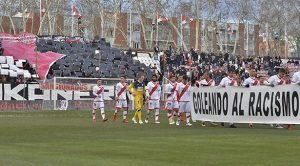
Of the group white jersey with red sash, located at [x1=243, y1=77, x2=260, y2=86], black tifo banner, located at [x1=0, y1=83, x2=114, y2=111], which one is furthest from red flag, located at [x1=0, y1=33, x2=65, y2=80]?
white jersey with red sash, located at [x1=243, y1=77, x2=260, y2=86]

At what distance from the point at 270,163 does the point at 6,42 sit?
5295cm

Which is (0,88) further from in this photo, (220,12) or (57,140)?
(220,12)

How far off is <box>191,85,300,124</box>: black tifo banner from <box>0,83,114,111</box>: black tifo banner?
21.8 meters

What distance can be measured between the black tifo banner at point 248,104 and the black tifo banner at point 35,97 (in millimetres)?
21848

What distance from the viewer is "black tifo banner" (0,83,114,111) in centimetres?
5338

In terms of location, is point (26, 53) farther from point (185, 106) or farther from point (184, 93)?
point (185, 106)

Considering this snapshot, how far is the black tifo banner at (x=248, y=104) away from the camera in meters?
28.4

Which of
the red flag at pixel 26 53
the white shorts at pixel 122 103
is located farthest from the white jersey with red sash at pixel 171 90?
the red flag at pixel 26 53

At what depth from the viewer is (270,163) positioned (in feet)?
50.5

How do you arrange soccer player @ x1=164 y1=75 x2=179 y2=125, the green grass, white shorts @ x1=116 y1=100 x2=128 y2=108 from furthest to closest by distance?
white shorts @ x1=116 y1=100 x2=128 y2=108 < soccer player @ x1=164 y1=75 x2=179 y2=125 < the green grass

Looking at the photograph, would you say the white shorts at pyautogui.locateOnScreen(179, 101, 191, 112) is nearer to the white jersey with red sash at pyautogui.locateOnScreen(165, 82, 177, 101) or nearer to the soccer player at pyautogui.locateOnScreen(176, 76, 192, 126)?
the soccer player at pyautogui.locateOnScreen(176, 76, 192, 126)

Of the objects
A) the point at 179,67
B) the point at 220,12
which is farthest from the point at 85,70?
the point at 220,12

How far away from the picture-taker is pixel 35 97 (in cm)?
5469

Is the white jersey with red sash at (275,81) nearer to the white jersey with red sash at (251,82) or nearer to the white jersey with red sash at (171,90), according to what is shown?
the white jersey with red sash at (251,82)
